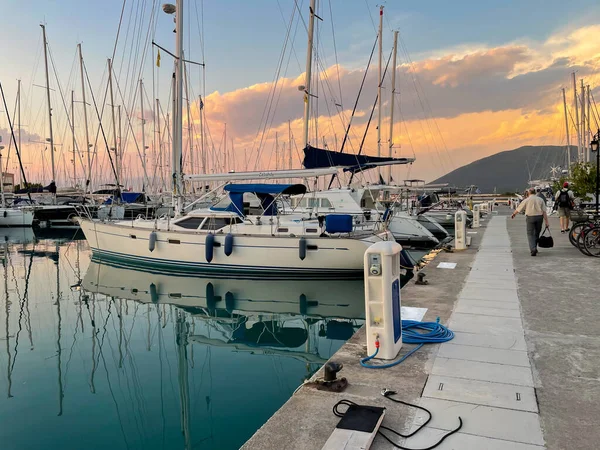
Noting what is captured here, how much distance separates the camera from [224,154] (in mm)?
54719

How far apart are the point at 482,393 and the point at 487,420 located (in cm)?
47

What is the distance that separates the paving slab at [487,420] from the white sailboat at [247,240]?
8714mm

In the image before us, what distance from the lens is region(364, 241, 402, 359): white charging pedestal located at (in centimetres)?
431

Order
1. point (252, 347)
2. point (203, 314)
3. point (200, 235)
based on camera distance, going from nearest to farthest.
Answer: point (252, 347)
point (203, 314)
point (200, 235)

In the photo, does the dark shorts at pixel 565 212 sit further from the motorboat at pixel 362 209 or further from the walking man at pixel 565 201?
the motorboat at pixel 362 209

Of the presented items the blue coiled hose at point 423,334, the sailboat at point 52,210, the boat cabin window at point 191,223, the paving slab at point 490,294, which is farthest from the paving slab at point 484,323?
the sailboat at point 52,210

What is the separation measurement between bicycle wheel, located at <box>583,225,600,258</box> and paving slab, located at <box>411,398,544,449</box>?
31.2 feet

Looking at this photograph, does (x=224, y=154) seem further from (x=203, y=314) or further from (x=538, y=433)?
(x=538, y=433)

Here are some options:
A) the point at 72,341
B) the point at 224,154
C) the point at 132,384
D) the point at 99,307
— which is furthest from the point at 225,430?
the point at 224,154

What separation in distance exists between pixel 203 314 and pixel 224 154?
46403mm

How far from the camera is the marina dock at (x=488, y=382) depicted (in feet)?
10.3

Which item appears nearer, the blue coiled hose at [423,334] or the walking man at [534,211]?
the blue coiled hose at [423,334]

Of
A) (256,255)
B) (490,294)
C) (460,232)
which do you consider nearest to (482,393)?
(490,294)

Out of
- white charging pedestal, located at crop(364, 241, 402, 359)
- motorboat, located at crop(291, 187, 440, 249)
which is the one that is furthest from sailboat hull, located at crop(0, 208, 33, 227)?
white charging pedestal, located at crop(364, 241, 402, 359)
